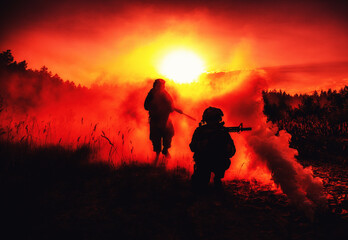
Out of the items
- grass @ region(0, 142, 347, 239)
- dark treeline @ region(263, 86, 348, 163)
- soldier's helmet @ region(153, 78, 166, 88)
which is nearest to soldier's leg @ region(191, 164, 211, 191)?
grass @ region(0, 142, 347, 239)

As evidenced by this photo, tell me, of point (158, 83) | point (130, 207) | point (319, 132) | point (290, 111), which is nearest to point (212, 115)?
point (130, 207)

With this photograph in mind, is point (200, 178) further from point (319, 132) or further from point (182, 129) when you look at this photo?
point (319, 132)

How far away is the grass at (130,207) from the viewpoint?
9.95ft

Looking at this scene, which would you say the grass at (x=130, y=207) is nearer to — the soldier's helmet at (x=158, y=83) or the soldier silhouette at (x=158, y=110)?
the soldier silhouette at (x=158, y=110)

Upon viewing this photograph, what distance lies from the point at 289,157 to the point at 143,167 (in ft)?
10.0

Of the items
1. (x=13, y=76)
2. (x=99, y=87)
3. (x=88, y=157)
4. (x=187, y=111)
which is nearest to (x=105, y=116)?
(x=99, y=87)

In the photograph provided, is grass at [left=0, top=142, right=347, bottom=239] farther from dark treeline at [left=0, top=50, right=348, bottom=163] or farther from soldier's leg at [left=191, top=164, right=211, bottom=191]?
dark treeline at [left=0, top=50, right=348, bottom=163]

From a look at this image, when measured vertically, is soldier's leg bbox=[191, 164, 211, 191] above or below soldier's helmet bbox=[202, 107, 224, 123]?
below

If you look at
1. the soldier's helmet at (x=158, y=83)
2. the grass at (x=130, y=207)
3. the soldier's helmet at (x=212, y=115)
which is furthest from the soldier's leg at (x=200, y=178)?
the soldier's helmet at (x=158, y=83)

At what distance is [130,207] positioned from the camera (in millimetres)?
3658

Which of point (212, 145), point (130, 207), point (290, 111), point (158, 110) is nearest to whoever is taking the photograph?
point (130, 207)

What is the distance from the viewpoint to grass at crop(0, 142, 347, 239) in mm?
3033

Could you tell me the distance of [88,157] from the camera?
5848 millimetres

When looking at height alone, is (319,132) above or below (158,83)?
above
